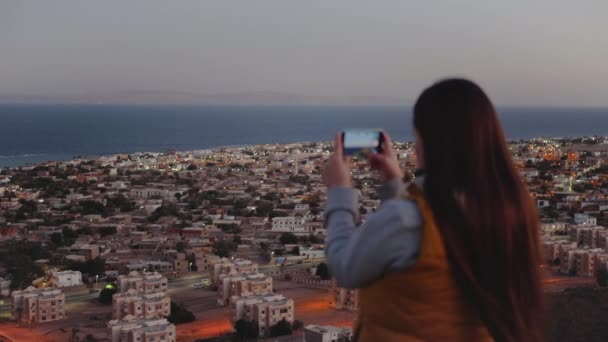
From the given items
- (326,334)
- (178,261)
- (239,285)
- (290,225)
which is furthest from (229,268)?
(290,225)

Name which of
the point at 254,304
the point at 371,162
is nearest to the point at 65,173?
the point at 254,304

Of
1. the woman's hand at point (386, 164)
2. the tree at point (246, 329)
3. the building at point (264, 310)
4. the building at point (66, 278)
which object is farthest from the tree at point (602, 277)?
the woman's hand at point (386, 164)

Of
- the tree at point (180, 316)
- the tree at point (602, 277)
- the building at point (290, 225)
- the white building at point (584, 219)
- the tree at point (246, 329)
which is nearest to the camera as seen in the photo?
the tree at point (246, 329)

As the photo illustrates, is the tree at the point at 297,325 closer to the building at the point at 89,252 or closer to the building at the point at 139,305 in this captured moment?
the building at the point at 139,305

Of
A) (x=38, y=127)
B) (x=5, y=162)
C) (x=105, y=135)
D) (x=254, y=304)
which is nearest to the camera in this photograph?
(x=254, y=304)

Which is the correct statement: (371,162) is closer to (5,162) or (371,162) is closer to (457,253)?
(457,253)

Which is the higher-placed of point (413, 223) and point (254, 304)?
point (413, 223)

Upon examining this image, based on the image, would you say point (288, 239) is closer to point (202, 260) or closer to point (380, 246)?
point (202, 260)

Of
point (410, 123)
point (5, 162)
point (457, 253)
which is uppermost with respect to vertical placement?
point (410, 123)
